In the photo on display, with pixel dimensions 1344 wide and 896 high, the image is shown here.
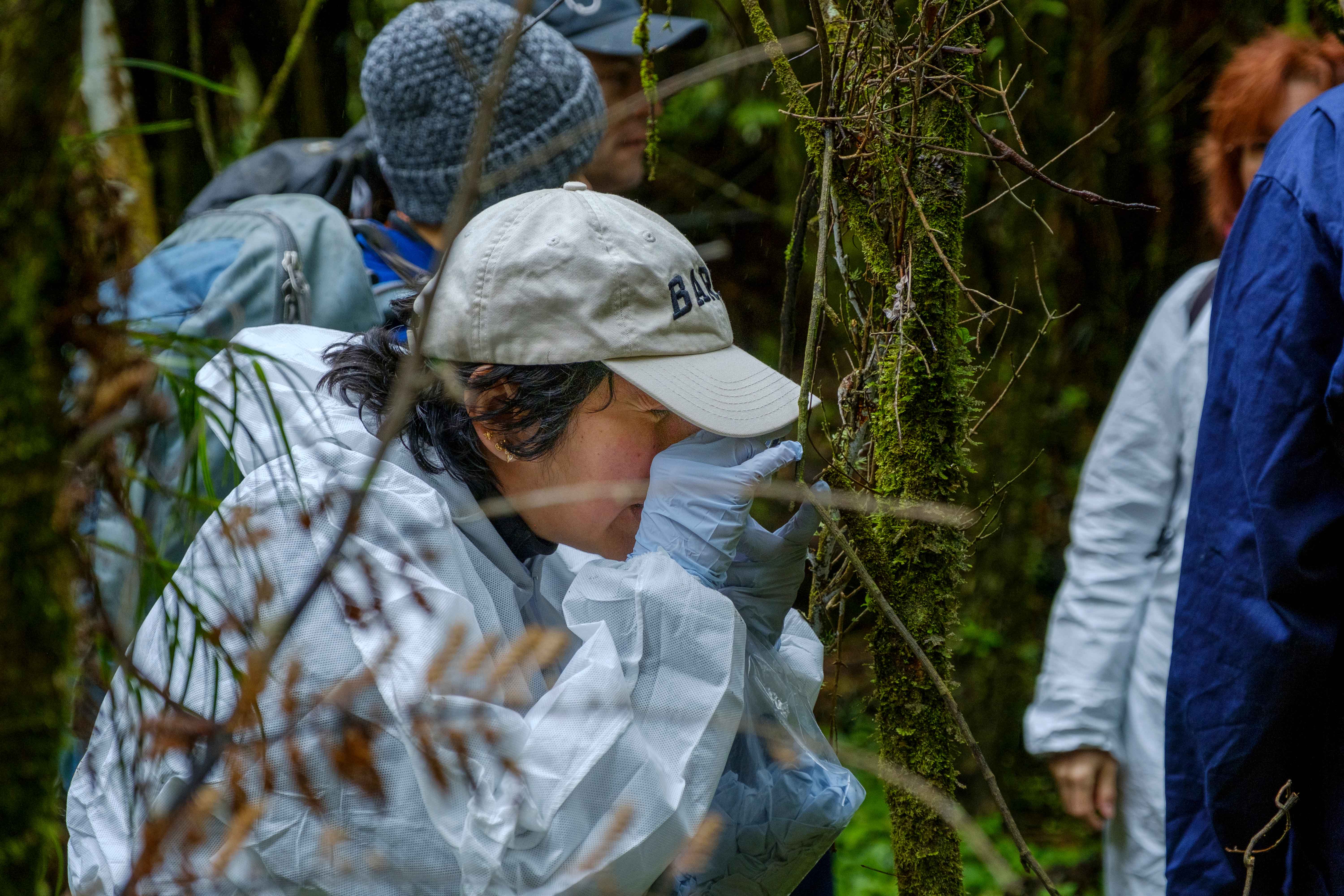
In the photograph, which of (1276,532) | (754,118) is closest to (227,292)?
(1276,532)

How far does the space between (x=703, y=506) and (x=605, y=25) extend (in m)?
1.90

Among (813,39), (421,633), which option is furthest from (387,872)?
(813,39)

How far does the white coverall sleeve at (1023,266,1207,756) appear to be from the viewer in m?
2.15

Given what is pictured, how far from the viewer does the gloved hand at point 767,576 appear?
1437 mm

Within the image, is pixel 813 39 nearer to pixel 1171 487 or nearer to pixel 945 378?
pixel 945 378

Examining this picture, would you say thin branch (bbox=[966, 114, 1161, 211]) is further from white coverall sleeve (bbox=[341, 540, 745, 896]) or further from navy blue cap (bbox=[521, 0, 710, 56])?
navy blue cap (bbox=[521, 0, 710, 56])

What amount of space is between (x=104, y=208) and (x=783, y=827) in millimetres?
1005

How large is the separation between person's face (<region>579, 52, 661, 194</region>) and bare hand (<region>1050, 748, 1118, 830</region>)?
1578mm

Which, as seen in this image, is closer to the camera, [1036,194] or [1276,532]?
[1276,532]

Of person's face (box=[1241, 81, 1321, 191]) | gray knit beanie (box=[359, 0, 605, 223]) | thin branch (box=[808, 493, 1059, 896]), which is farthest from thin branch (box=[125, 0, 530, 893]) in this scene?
person's face (box=[1241, 81, 1321, 191])

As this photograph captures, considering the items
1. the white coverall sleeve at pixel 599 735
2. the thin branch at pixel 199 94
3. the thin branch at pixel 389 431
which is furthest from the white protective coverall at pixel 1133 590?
the thin branch at pixel 199 94

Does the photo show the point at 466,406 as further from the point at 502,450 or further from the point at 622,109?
the point at 622,109

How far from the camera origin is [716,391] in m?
1.43

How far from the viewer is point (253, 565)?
126 centimetres
